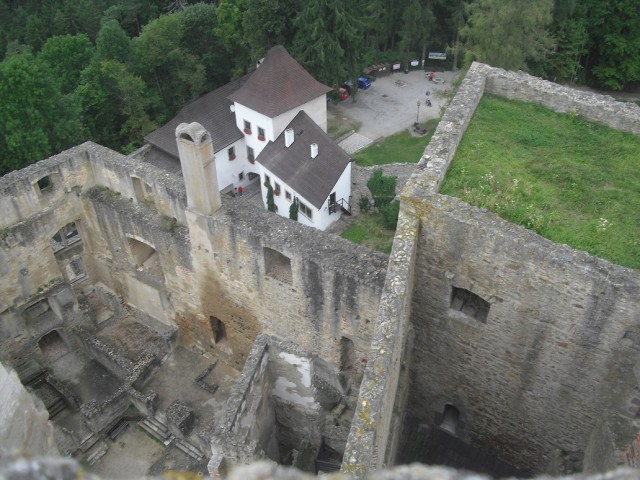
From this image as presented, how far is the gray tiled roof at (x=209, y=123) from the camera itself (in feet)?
88.8

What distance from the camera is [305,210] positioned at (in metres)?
24.0

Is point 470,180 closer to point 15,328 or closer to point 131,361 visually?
point 131,361

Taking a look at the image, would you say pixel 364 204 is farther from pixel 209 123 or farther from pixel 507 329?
pixel 507 329

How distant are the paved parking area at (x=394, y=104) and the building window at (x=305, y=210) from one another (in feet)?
28.1

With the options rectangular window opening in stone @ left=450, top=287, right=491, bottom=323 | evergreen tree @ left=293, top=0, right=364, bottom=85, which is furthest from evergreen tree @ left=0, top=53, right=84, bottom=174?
rectangular window opening in stone @ left=450, top=287, right=491, bottom=323

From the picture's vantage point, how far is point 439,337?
12.1 m

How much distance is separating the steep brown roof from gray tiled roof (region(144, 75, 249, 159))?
1.50 metres

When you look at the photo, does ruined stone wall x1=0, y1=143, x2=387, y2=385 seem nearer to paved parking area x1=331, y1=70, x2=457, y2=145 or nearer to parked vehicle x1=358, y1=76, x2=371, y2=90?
paved parking area x1=331, y1=70, x2=457, y2=145

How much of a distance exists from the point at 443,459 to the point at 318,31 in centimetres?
2209

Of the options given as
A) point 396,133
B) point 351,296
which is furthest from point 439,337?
point 396,133

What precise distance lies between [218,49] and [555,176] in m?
25.7

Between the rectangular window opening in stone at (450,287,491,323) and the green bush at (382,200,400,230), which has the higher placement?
the rectangular window opening in stone at (450,287,491,323)

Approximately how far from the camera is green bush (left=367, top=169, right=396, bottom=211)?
2388 cm

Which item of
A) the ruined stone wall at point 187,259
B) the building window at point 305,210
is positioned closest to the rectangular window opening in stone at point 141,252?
the ruined stone wall at point 187,259
